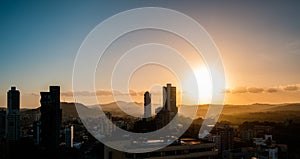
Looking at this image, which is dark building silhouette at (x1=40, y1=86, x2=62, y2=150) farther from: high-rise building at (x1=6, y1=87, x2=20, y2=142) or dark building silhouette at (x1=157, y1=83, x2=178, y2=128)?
dark building silhouette at (x1=157, y1=83, x2=178, y2=128)

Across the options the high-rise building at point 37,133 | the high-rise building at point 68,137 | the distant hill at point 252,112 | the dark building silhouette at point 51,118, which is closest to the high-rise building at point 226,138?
the distant hill at point 252,112

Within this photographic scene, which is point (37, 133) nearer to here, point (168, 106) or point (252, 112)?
point (168, 106)

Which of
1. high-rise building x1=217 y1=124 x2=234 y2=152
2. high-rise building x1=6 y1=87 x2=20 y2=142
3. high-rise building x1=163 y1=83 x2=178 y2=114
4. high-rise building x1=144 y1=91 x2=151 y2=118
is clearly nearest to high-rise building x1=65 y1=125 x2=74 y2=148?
high-rise building x1=6 y1=87 x2=20 y2=142

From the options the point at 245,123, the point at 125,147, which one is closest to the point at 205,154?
the point at 125,147

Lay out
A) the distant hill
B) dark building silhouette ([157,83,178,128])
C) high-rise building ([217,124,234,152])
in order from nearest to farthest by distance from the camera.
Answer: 1. dark building silhouette ([157,83,178,128])
2. high-rise building ([217,124,234,152])
3. the distant hill

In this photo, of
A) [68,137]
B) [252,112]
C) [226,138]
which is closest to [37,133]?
[68,137]
